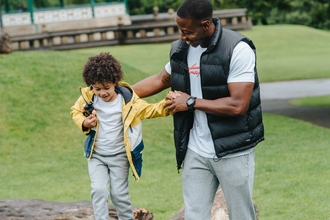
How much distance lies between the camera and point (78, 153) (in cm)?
1185

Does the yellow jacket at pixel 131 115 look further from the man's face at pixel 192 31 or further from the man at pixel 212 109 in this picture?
the man's face at pixel 192 31

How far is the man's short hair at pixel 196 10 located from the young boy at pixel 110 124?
2.50ft

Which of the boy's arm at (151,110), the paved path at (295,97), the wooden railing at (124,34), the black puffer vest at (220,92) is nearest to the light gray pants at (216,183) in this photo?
the black puffer vest at (220,92)

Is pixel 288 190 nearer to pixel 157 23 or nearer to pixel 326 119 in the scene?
pixel 326 119

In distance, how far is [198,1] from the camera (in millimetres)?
4168

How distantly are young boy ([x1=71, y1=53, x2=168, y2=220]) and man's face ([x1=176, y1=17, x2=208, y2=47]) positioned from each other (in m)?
0.63

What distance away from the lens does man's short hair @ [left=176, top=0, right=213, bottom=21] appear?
413 cm

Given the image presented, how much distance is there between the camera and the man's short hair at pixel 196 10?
13.6ft

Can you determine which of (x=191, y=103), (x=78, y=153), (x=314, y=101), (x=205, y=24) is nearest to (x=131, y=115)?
(x=191, y=103)

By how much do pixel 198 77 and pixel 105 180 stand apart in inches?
44.7

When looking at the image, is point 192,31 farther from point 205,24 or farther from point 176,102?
point 176,102

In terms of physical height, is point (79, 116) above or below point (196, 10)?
below

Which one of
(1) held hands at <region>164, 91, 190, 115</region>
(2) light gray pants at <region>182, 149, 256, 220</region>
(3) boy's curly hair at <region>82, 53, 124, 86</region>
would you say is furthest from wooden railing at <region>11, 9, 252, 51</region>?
(2) light gray pants at <region>182, 149, 256, 220</region>

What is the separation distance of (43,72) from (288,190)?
724 cm
